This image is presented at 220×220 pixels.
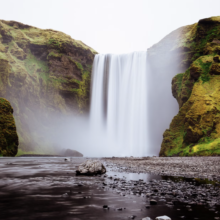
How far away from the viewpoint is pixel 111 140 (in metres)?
56.0

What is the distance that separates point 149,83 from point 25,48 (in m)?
41.3

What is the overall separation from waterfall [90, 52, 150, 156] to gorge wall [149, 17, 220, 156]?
13679mm

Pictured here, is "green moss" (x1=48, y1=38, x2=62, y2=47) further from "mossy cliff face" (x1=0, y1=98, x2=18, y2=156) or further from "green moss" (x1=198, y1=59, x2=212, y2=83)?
"green moss" (x1=198, y1=59, x2=212, y2=83)

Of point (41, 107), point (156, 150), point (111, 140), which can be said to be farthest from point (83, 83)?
point (156, 150)

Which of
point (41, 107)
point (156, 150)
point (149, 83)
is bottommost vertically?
point (156, 150)

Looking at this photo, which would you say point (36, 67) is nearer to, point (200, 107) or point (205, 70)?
point (205, 70)

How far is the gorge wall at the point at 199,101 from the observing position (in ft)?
88.6

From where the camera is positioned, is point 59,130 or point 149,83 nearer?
point 149,83

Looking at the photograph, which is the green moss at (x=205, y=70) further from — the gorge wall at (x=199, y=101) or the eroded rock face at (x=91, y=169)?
the eroded rock face at (x=91, y=169)

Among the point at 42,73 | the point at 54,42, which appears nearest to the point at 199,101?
the point at 42,73

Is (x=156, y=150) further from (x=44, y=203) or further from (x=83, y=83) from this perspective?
(x=44, y=203)

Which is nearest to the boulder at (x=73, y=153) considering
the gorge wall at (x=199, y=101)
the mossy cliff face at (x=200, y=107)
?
the gorge wall at (x=199, y=101)

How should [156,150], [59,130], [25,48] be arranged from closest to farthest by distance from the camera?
[156,150] → [59,130] → [25,48]

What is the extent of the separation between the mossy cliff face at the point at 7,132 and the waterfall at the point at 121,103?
24702mm
